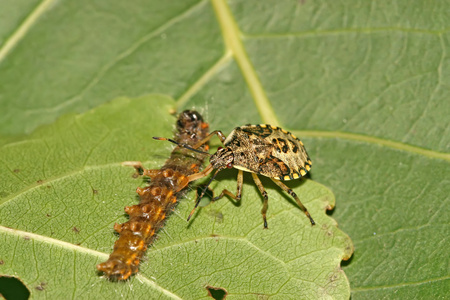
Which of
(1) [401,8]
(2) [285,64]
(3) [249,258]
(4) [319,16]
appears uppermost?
(1) [401,8]

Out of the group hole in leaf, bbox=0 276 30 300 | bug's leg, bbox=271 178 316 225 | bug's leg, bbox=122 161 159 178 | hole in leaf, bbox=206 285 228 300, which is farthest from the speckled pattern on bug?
hole in leaf, bbox=0 276 30 300

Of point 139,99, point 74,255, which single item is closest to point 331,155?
point 139,99

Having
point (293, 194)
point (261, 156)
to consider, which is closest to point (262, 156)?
point (261, 156)

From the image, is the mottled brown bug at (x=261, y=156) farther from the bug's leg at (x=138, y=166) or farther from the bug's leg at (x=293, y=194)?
the bug's leg at (x=138, y=166)

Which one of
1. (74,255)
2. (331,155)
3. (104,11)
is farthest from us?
(104,11)

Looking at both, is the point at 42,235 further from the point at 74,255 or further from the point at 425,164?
the point at 425,164

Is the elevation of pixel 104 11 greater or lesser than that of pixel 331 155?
greater

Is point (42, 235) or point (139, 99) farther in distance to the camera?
point (139, 99)

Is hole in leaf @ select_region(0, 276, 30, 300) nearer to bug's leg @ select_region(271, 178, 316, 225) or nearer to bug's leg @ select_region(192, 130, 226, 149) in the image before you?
bug's leg @ select_region(192, 130, 226, 149)
